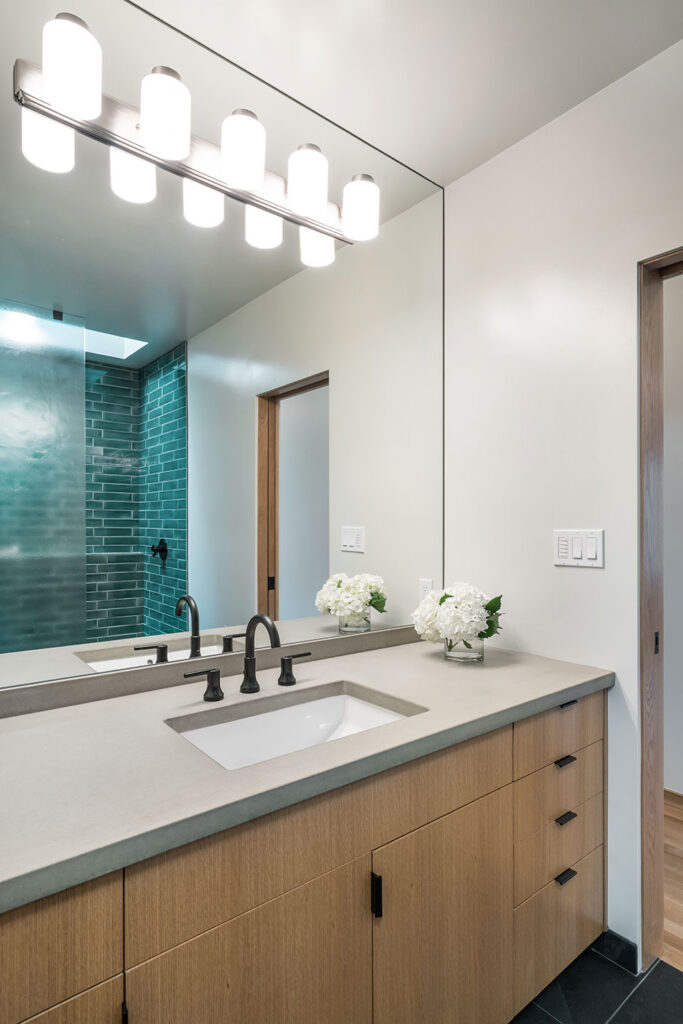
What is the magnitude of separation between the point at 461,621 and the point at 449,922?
2.44 feet

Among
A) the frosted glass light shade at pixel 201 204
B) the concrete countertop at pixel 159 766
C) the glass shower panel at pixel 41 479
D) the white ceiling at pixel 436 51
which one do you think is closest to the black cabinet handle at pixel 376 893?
the concrete countertop at pixel 159 766

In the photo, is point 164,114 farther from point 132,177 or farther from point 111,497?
point 111,497

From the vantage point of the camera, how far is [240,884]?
847mm

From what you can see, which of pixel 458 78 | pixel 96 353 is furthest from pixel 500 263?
pixel 96 353

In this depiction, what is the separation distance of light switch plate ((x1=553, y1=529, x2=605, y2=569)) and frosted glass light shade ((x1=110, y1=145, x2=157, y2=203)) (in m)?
1.49

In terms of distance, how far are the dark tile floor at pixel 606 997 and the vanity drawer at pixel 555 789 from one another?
45cm

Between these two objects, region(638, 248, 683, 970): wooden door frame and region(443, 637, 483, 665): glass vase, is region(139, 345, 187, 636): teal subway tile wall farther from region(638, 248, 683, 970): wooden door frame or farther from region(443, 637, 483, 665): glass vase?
region(638, 248, 683, 970): wooden door frame

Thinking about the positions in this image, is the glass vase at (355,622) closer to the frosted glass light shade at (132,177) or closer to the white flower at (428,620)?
the white flower at (428,620)

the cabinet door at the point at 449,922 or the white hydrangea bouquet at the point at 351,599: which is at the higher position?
the white hydrangea bouquet at the point at 351,599

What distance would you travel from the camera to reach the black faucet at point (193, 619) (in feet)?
4.72

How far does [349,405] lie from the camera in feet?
6.23

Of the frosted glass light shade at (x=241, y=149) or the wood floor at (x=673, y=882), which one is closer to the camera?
the frosted glass light shade at (x=241, y=149)

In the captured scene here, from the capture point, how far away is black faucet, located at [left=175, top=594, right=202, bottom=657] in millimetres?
1438

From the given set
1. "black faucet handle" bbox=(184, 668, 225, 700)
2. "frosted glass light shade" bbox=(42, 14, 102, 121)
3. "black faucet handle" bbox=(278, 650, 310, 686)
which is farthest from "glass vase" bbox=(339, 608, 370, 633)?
"frosted glass light shade" bbox=(42, 14, 102, 121)
